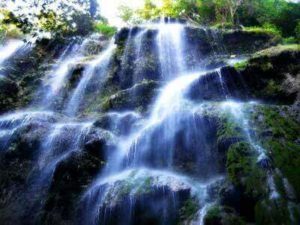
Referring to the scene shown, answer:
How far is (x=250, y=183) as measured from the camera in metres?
6.66

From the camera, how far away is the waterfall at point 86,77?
1366cm

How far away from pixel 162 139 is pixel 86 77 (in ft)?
21.9

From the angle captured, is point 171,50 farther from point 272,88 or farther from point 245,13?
point 245,13

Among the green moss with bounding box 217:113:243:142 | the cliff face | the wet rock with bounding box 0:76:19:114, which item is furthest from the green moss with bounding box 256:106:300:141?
the wet rock with bounding box 0:76:19:114

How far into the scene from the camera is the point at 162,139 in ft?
30.8

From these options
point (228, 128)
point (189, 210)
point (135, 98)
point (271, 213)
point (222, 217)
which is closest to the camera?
point (271, 213)

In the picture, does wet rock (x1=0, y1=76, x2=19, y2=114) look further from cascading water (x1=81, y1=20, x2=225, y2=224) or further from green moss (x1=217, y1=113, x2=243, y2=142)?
green moss (x1=217, y1=113, x2=243, y2=142)

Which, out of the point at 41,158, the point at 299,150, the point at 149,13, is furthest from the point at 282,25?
the point at 41,158

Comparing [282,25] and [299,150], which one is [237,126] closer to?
[299,150]

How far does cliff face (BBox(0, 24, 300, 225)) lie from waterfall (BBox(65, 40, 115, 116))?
6cm

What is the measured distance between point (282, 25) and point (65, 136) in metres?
13.9

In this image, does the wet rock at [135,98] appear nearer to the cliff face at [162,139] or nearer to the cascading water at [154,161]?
the cliff face at [162,139]

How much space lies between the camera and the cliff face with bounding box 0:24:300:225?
699cm

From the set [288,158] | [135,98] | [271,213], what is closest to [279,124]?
[288,158]
